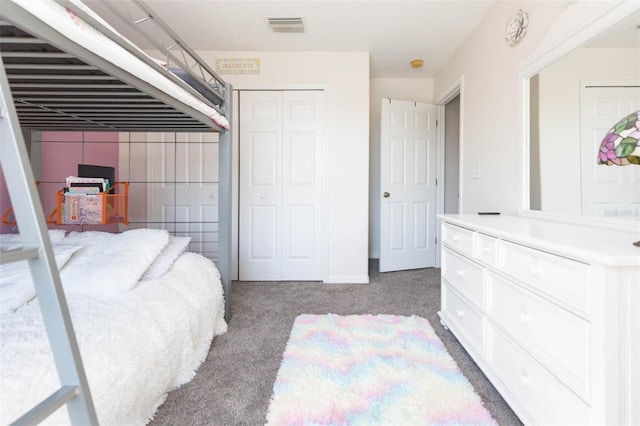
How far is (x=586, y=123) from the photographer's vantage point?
4.51 feet

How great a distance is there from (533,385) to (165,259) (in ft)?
5.71

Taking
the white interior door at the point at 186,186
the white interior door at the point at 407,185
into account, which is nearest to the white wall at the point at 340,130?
the white interior door at the point at 407,185

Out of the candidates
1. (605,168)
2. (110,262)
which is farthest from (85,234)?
(605,168)

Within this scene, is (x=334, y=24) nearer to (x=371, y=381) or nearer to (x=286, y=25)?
(x=286, y=25)

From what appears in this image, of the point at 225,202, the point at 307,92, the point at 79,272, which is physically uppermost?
the point at 307,92

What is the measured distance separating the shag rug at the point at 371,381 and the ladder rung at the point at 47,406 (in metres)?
0.78

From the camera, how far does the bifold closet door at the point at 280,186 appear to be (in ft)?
10.3

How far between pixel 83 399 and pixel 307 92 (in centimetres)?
301

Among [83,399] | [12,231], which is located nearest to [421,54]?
[83,399]

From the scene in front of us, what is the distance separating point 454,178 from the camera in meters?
3.76

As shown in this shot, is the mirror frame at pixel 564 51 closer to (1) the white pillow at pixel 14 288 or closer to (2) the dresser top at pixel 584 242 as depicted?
(2) the dresser top at pixel 584 242

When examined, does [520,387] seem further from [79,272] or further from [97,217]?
[97,217]

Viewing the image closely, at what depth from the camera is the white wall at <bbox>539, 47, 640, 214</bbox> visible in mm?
1290

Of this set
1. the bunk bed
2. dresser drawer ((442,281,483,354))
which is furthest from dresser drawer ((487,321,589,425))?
the bunk bed
